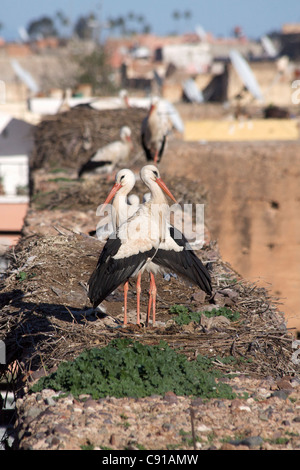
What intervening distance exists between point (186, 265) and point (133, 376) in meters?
1.09

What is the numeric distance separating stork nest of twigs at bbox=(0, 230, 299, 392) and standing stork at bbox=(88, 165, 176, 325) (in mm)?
282

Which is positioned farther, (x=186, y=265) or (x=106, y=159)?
(x=106, y=159)

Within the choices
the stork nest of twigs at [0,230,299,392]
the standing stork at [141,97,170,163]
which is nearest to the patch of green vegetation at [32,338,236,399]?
the stork nest of twigs at [0,230,299,392]

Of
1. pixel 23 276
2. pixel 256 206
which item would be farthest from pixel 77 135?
Answer: pixel 23 276

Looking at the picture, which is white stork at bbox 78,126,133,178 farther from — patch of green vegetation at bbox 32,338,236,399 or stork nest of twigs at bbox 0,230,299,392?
patch of green vegetation at bbox 32,338,236,399

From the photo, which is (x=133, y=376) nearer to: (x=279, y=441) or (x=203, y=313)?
(x=279, y=441)

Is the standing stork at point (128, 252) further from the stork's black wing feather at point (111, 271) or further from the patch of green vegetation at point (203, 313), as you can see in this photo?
the patch of green vegetation at point (203, 313)

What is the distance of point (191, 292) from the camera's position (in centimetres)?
536

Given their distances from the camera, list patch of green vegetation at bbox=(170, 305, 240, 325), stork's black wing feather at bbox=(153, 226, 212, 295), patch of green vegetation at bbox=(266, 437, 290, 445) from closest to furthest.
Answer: patch of green vegetation at bbox=(266, 437, 290, 445) → stork's black wing feather at bbox=(153, 226, 212, 295) → patch of green vegetation at bbox=(170, 305, 240, 325)

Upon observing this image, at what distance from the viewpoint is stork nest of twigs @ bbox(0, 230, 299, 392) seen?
4074 mm

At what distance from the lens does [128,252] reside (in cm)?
439

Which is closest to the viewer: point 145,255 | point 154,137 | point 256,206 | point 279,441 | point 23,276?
point 279,441

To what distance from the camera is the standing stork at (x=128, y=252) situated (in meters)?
4.27
